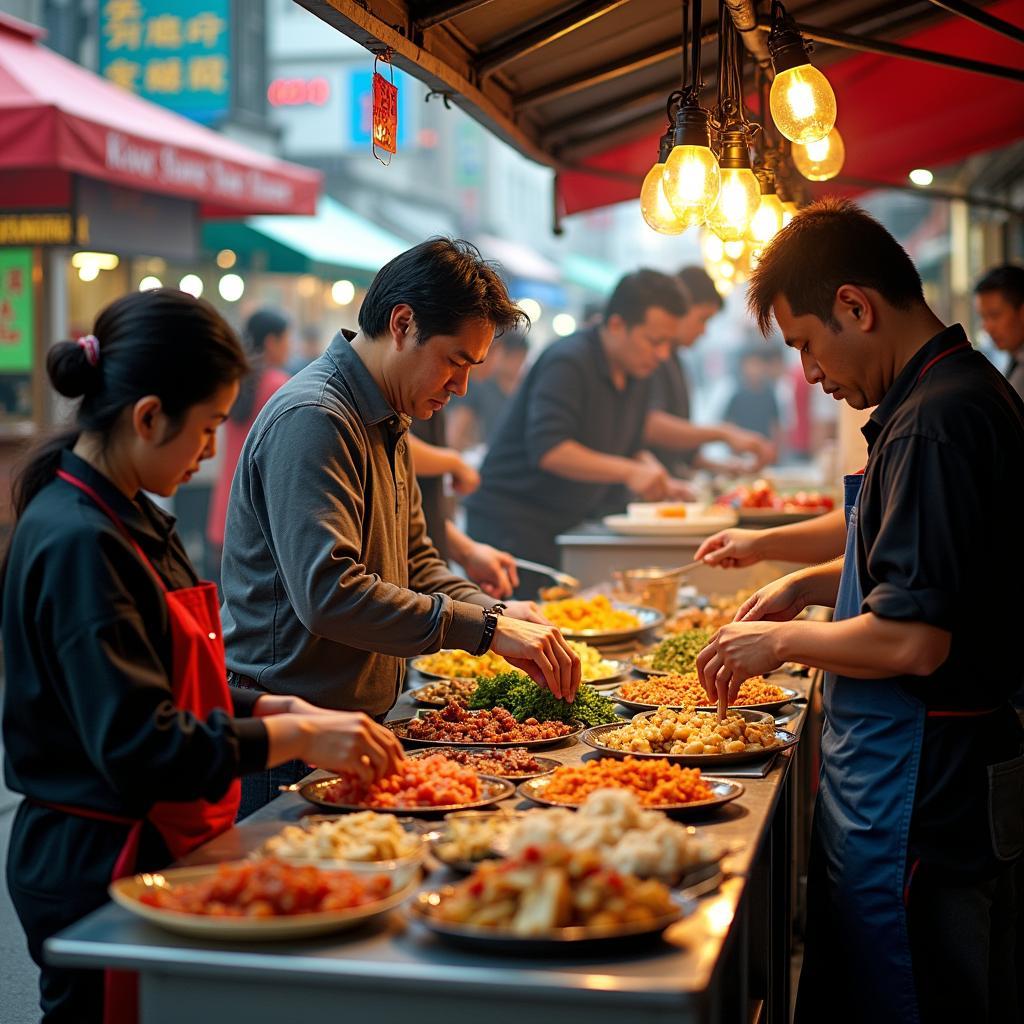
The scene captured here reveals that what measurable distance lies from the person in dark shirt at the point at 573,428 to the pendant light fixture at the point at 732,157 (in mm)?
2682

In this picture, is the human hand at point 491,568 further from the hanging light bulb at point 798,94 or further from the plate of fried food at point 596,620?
the hanging light bulb at point 798,94

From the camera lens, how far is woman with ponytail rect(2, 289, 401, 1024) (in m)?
2.14

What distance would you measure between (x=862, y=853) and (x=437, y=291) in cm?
157

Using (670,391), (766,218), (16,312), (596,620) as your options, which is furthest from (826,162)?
(16,312)

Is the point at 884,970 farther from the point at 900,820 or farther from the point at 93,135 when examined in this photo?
the point at 93,135

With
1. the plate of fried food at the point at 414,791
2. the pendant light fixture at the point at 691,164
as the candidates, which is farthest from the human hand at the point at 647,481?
the plate of fried food at the point at 414,791

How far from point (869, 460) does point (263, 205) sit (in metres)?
8.05

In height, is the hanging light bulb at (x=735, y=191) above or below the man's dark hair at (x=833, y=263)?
above

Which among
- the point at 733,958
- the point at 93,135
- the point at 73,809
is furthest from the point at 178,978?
the point at 93,135

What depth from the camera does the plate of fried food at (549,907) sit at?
6.16 feet

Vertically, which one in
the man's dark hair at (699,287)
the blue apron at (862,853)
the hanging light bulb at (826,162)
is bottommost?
the blue apron at (862,853)

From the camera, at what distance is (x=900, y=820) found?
2.61 meters

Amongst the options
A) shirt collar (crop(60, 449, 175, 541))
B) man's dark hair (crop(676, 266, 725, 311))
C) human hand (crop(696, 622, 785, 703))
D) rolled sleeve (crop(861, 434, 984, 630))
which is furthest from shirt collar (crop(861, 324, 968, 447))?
man's dark hair (crop(676, 266, 725, 311))

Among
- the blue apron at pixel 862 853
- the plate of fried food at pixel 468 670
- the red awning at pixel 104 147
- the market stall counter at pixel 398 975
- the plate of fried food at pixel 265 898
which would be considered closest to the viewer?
the market stall counter at pixel 398 975
